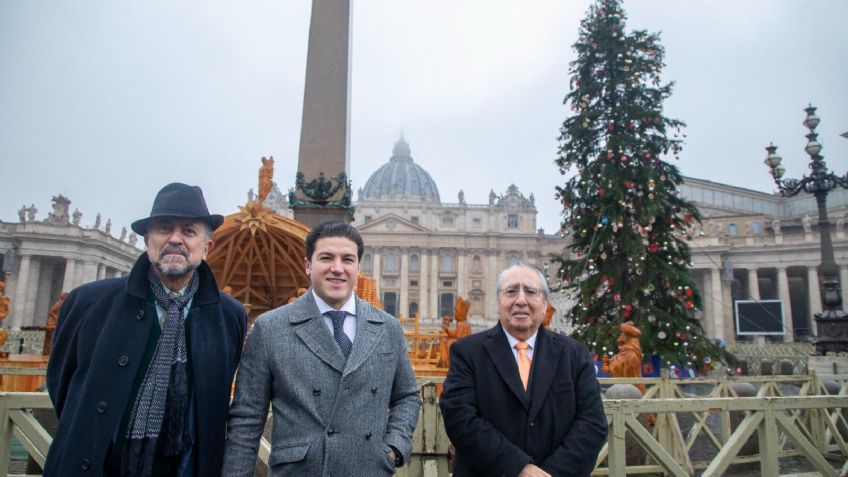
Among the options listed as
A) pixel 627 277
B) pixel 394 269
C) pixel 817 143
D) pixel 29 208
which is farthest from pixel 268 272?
pixel 394 269

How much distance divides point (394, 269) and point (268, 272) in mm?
64193

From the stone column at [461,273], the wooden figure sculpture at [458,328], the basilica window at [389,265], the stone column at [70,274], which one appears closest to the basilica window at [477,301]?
the stone column at [461,273]

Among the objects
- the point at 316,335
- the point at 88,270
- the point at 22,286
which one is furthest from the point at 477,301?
the point at 316,335

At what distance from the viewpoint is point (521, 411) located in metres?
2.65

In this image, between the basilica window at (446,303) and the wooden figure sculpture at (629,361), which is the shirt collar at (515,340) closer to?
the wooden figure sculpture at (629,361)

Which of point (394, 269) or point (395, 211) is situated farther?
point (395, 211)

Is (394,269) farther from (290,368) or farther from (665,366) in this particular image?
(290,368)

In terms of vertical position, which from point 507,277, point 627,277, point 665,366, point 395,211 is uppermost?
point 395,211

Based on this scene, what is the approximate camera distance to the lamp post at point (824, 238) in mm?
11742

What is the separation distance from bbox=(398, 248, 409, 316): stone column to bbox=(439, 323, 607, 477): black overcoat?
221ft

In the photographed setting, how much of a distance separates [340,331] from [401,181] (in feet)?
314

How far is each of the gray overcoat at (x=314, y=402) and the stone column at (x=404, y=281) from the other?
67.8 meters

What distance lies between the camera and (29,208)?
147 ft

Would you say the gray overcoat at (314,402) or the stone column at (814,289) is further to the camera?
the stone column at (814,289)
